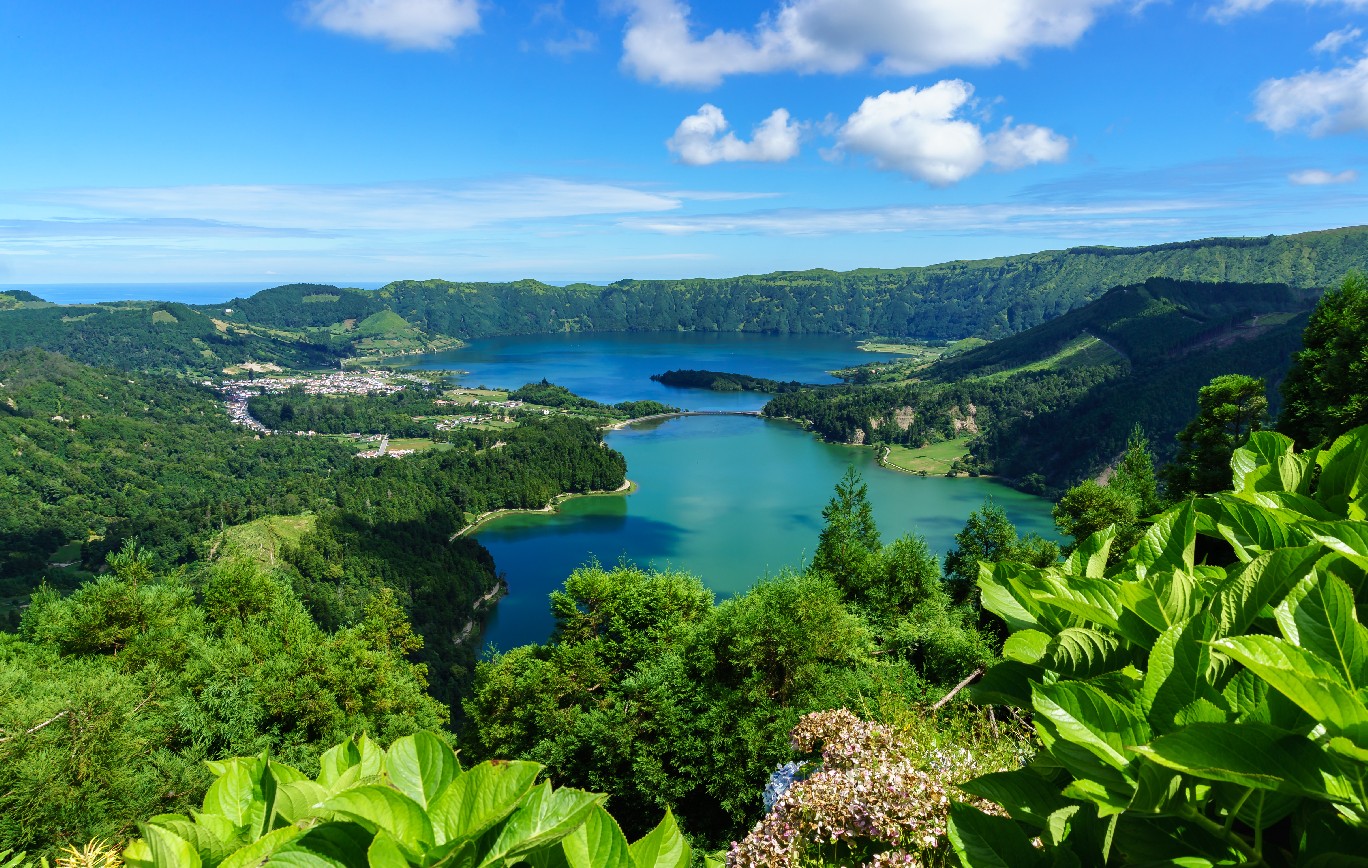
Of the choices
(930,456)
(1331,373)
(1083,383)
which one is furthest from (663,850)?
(1083,383)

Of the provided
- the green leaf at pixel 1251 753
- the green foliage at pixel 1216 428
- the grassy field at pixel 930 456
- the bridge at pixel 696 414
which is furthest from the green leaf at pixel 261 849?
the bridge at pixel 696 414

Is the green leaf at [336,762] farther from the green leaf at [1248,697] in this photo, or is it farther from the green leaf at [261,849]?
Answer: the green leaf at [1248,697]

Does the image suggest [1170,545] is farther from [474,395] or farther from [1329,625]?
[474,395]

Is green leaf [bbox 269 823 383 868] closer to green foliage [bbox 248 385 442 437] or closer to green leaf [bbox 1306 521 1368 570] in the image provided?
green leaf [bbox 1306 521 1368 570]

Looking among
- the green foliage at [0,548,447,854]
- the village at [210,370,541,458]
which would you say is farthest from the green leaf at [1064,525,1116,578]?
the village at [210,370,541,458]

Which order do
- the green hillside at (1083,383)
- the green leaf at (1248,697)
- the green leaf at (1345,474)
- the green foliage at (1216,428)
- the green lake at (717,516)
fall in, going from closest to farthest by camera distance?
the green leaf at (1248,697)
the green leaf at (1345,474)
the green foliage at (1216,428)
the green lake at (717,516)
the green hillside at (1083,383)

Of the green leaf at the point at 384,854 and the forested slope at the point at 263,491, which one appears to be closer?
the green leaf at the point at 384,854

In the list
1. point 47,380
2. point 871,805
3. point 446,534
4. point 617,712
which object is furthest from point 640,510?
point 47,380
